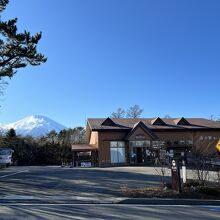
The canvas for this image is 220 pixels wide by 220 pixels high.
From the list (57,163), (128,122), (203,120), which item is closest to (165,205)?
(128,122)

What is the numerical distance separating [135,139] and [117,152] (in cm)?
310

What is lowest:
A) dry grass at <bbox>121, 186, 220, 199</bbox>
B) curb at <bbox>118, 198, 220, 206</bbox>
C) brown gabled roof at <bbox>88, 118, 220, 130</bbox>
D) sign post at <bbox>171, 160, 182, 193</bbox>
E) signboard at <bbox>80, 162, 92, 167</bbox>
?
curb at <bbox>118, 198, 220, 206</bbox>

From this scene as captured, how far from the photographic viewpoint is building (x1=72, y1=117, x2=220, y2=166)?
5269cm

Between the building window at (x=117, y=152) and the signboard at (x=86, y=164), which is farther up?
the building window at (x=117, y=152)

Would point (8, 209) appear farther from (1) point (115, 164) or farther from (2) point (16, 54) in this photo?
(1) point (115, 164)

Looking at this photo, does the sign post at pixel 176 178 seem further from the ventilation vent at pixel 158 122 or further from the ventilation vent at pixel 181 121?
the ventilation vent at pixel 181 121

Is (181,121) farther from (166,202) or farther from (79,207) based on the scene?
(79,207)

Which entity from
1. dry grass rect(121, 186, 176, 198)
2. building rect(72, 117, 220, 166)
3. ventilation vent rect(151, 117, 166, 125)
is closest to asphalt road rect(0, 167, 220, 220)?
dry grass rect(121, 186, 176, 198)

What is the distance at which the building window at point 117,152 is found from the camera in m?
53.0

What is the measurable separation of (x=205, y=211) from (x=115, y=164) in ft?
135

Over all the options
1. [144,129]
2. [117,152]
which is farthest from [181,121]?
[117,152]

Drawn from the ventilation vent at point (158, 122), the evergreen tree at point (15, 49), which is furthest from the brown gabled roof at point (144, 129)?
the evergreen tree at point (15, 49)

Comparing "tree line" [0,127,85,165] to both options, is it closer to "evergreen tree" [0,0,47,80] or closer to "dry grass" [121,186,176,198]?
"evergreen tree" [0,0,47,80]

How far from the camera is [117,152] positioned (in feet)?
174
